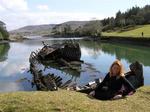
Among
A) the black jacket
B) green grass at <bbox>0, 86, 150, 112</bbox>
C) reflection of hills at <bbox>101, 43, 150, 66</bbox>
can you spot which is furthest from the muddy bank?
green grass at <bbox>0, 86, 150, 112</bbox>

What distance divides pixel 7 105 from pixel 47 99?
133 centimetres

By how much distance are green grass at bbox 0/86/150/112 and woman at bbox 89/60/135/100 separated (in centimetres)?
39

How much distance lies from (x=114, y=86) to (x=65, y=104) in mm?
2643

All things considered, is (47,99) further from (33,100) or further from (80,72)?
(80,72)

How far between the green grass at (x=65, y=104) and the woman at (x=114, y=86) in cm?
39

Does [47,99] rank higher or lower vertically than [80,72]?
higher

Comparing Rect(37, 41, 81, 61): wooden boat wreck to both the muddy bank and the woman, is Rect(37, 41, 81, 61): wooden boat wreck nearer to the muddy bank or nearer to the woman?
the muddy bank

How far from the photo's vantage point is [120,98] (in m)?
12.3

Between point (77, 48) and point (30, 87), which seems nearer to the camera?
point (30, 87)

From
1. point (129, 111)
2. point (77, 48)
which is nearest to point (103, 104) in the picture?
point (129, 111)

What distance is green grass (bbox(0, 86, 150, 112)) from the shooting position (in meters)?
10.3

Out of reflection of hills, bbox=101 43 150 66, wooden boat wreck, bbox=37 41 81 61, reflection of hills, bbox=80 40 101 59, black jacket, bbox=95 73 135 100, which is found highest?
black jacket, bbox=95 73 135 100

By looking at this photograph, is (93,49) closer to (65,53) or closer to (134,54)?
(134,54)

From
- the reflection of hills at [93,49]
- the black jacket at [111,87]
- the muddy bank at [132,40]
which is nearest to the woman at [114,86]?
the black jacket at [111,87]
